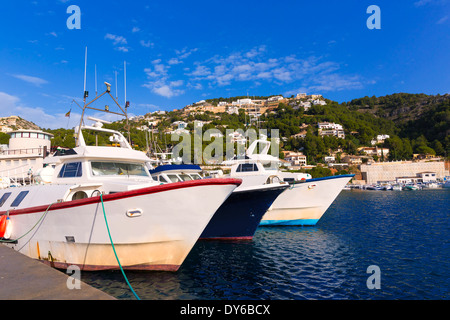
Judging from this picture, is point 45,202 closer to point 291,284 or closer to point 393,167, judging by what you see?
point 291,284

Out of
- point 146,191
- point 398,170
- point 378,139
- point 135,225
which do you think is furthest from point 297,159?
point 146,191

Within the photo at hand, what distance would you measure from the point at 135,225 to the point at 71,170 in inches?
158

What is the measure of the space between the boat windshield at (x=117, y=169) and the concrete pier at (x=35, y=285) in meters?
3.51

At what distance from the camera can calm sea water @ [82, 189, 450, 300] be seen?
7.82 meters

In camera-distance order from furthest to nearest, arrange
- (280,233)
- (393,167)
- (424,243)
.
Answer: (393,167), (280,233), (424,243)

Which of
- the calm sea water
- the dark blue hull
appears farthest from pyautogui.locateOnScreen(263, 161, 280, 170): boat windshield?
the dark blue hull

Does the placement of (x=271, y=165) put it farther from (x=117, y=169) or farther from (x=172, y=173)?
(x=117, y=169)

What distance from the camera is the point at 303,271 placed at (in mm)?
9828

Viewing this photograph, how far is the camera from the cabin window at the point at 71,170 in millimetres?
9767

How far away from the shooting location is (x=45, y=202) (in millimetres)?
9391

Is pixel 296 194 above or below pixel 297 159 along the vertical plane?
below

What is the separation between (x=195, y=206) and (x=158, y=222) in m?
1.12

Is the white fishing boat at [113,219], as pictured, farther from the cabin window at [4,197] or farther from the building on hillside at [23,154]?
the building on hillside at [23,154]
